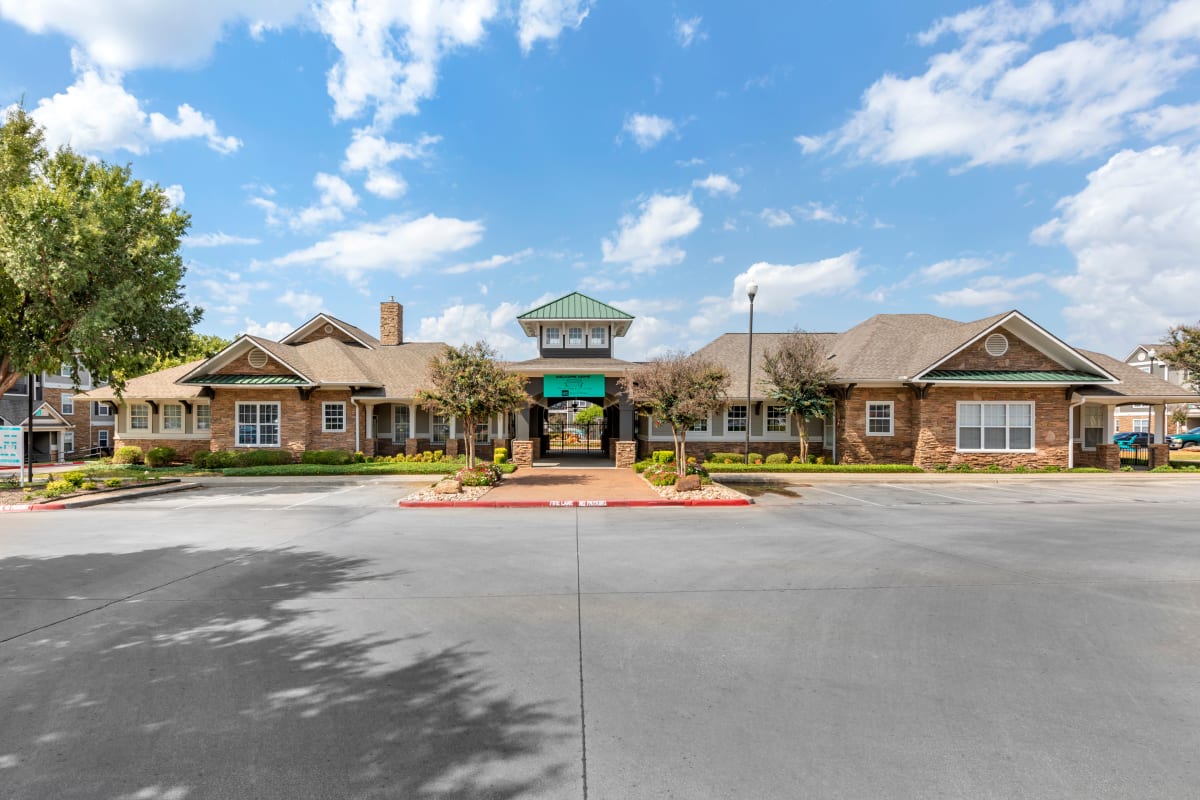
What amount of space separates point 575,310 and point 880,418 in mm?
15000

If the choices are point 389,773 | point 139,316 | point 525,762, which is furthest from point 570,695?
point 139,316

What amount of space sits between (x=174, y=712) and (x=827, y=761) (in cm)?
468

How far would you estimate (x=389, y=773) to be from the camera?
362 cm

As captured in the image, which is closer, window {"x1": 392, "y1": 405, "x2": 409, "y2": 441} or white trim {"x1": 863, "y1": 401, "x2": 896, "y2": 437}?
white trim {"x1": 863, "y1": 401, "x2": 896, "y2": 437}

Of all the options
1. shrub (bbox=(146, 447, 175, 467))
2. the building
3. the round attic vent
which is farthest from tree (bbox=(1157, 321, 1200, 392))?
shrub (bbox=(146, 447, 175, 467))

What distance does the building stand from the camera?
25.0 metres

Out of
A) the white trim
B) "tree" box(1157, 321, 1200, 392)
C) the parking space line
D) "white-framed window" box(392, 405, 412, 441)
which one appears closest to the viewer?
the parking space line

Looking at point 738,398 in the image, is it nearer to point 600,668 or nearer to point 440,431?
point 440,431

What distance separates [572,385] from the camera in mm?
26562

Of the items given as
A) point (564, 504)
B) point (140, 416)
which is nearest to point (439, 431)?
point (564, 504)

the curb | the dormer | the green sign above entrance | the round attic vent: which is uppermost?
the dormer

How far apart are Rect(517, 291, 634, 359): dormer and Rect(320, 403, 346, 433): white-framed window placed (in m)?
9.39

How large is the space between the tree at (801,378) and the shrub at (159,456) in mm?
27078

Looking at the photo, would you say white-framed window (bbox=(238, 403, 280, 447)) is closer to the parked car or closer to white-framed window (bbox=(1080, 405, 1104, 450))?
white-framed window (bbox=(1080, 405, 1104, 450))
